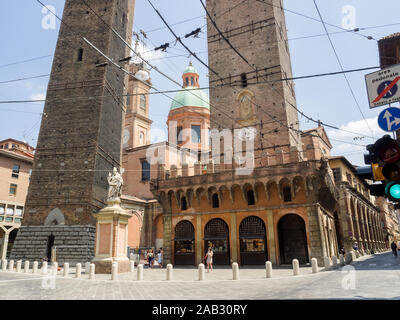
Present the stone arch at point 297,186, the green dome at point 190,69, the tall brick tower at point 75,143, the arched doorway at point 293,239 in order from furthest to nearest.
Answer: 1. the green dome at point 190,69
2. the tall brick tower at point 75,143
3. the arched doorway at point 293,239
4. the stone arch at point 297,186

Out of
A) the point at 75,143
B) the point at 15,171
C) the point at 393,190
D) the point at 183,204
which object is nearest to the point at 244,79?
the point at 183,204

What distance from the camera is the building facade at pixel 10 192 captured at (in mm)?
32781

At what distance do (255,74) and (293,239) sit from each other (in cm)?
1362

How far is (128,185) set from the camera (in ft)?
124

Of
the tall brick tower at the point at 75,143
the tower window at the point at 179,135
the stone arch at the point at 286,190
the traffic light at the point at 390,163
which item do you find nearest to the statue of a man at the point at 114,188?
the tall brick tower at the point at 75,143

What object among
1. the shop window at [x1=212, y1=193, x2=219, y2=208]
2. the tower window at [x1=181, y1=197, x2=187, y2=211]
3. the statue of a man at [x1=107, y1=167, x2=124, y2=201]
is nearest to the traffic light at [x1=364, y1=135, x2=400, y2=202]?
the statue of a man at [x1=107, y1=167, x2=124, y2=201]

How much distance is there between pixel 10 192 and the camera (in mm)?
34125

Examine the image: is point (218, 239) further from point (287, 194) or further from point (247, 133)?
point (247, 133)

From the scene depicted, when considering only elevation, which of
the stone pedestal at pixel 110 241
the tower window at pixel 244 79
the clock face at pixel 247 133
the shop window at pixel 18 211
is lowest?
the stone pedestal at pixel 110 241

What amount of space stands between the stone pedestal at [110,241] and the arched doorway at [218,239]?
7.10 metres

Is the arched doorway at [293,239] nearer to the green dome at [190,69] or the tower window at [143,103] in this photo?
the tower window at [143,103]
